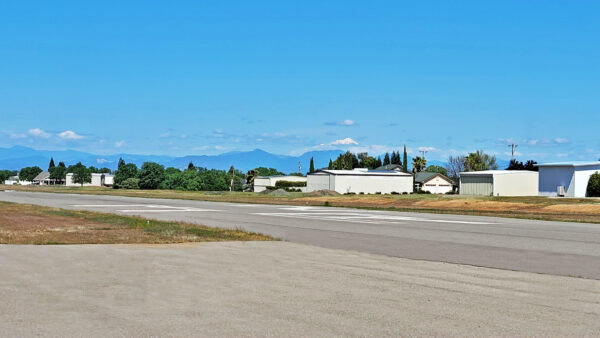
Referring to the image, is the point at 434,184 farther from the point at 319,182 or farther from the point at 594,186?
the point at 594,186

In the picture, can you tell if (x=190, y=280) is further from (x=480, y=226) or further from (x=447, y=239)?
(x=480, y=226)

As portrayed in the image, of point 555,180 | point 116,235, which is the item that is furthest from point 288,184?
point 116,235

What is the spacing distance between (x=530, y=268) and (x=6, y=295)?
12.1m

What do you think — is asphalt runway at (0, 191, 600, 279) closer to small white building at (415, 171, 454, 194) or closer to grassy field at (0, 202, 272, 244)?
grassy field at (0, 202, 272, 244)

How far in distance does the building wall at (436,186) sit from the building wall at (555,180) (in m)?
51.0

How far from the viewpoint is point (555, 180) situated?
75438mm

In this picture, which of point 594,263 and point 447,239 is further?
point 447,239

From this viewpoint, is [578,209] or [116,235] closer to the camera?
[116,235]

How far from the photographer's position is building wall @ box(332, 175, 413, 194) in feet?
359

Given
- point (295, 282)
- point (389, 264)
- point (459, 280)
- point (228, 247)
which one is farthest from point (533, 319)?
point (228, 247)

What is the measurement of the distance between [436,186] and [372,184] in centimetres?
2366

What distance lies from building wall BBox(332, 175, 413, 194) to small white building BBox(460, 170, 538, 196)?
23.7 m

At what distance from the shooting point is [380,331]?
852 cm

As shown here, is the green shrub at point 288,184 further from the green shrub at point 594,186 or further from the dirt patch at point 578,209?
the dirt patch at point 578,209
